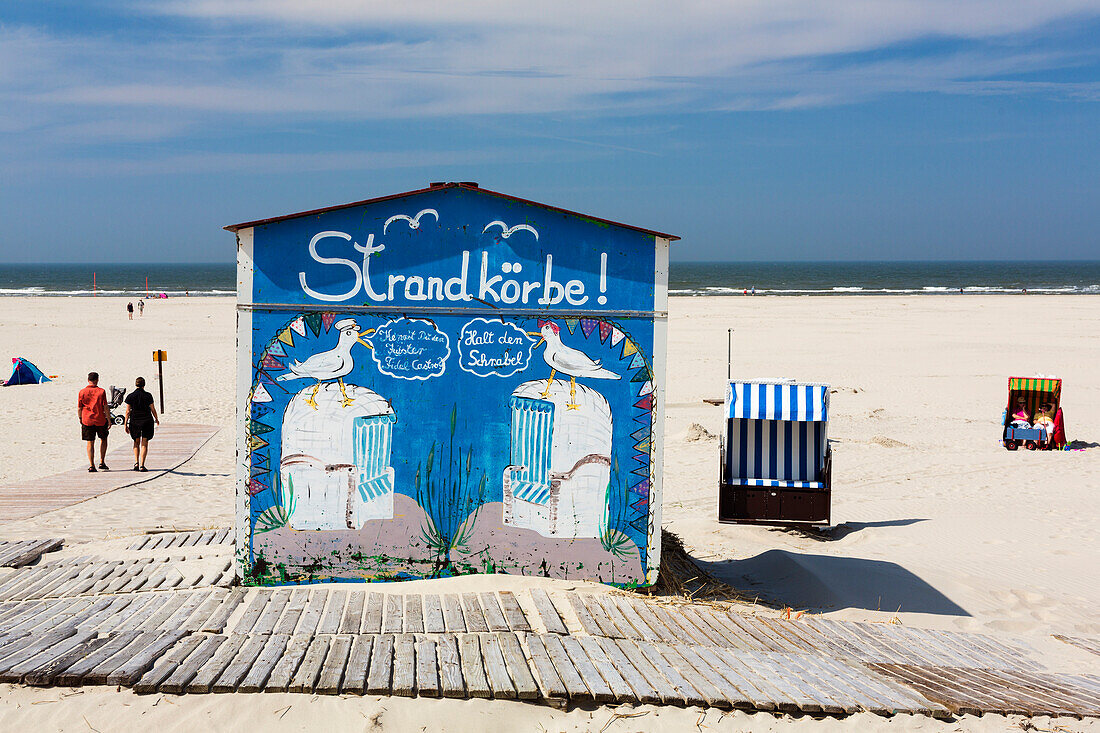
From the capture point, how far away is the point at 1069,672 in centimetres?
621

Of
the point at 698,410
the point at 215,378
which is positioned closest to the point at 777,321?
the point at 698,410

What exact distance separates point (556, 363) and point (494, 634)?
7.57ft

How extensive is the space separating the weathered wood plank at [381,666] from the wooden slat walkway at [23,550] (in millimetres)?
4473

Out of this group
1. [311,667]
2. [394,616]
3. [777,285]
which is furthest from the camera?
[777,285]

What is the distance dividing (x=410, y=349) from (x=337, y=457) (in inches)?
40.7

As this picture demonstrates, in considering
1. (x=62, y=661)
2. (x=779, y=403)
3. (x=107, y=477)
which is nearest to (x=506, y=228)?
(x=62, y=661)

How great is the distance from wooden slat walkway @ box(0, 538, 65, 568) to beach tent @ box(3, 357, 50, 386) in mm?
15485

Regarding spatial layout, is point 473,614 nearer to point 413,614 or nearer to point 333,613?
point 413,614

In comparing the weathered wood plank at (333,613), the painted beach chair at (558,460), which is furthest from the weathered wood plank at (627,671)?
the weathered wood plank at (333,613)

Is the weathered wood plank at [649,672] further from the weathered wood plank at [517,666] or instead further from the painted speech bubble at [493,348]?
the painted speech bubble at [493,348]

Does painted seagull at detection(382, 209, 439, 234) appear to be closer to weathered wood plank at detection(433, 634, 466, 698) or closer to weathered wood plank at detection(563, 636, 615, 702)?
weathered wood plank at detection(433, 634, 466, 698)

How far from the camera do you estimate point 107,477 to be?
42.5ft

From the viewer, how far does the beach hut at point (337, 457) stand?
6.89 m

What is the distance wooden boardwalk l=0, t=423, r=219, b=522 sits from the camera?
36.8ft
